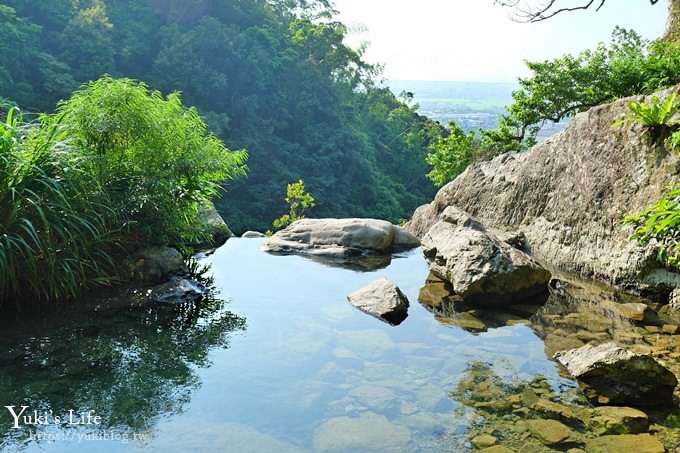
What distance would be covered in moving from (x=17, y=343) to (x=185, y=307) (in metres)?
1.64

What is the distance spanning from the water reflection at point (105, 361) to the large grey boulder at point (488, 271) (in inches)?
95.1

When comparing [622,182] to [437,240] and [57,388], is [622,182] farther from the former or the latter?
[57,388]

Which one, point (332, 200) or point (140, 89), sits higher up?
point (140, 89)

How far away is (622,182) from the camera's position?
22.9ft

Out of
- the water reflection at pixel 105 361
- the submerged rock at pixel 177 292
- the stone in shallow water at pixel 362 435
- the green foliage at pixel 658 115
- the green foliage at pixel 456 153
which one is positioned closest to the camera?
the stone in shallow water at pixel 362 435

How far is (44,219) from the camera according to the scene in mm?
5301

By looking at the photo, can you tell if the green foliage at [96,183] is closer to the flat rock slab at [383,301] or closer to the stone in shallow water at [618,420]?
the flat rock slab at [383,301]

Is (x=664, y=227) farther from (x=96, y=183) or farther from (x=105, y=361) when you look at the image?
(x=96, y=183)

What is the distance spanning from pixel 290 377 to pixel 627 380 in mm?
2417

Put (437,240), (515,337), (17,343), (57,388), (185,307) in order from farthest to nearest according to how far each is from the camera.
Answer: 1. (437,240)
2. (185,307)
3. (515,337)
4. (17,343)
5. (57,388)

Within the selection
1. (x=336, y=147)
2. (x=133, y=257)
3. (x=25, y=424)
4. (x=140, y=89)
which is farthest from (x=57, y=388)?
(x=336, y=147)

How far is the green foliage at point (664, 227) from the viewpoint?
5160mm

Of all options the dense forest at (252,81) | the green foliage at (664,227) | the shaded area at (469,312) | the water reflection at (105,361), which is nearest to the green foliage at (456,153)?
the green foliage at (664,227)

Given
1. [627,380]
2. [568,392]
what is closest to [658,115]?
[627,380]
